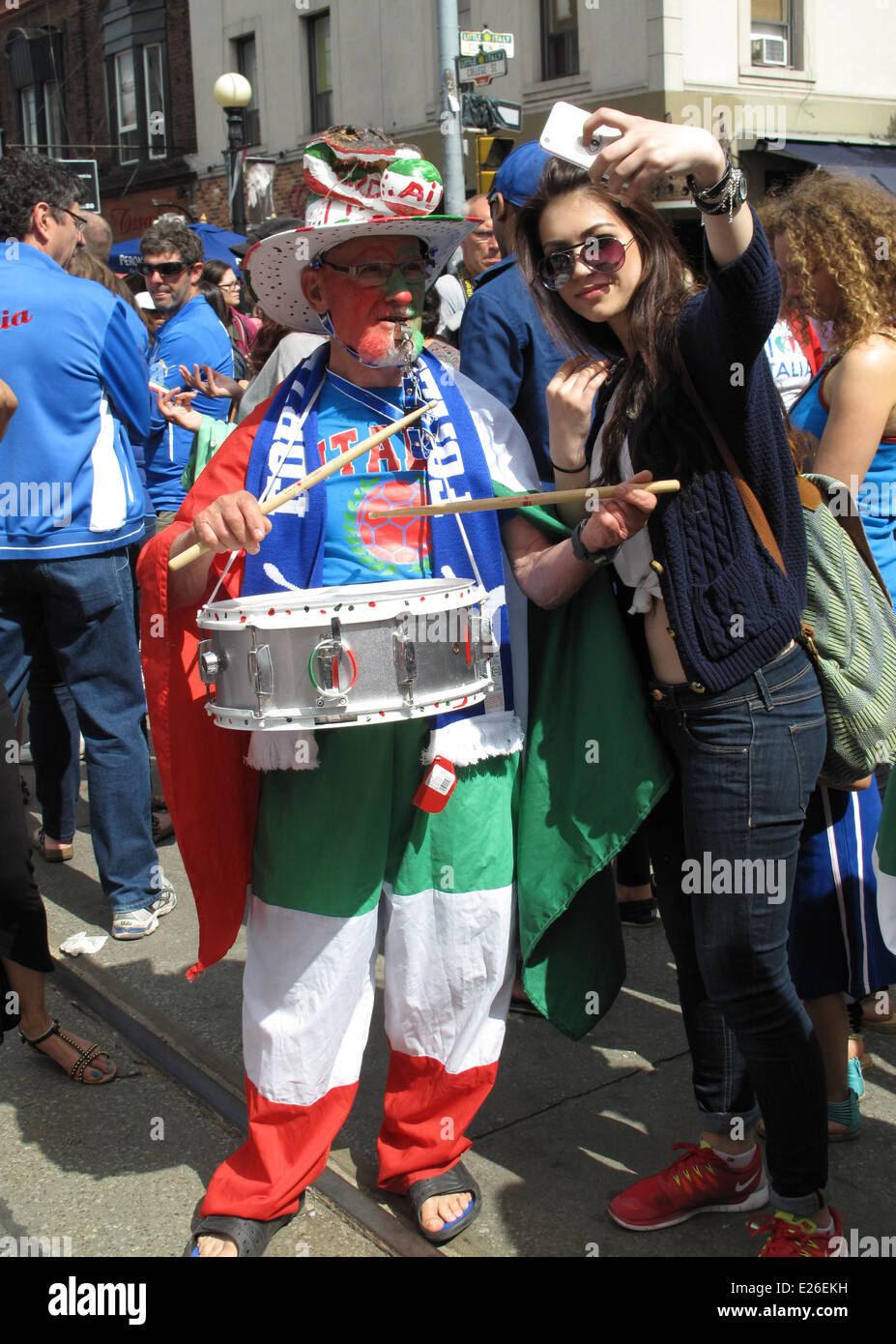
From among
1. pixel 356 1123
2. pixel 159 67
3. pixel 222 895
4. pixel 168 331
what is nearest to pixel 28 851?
pixel 222 895

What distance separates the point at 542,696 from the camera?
8.20 ft

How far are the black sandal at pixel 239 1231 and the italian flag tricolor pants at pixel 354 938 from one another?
22mm

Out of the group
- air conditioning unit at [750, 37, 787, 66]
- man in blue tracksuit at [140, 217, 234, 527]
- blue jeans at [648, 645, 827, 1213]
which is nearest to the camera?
blue jeans at [648, 645, 827, 1213]

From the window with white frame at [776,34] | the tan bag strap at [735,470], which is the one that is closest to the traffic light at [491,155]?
the tan bag strap at [735,470]

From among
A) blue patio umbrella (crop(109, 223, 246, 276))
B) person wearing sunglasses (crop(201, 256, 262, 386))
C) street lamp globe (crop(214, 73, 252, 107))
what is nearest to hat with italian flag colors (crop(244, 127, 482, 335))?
person wearing sunglasses (crop(201, 256, 262, 386))

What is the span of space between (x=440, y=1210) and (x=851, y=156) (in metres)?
14.5

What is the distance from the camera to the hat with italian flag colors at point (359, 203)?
7.73ft

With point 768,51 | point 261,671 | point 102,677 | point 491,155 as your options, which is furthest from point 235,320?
point 768,51

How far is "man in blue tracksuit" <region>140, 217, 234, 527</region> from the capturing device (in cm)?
530

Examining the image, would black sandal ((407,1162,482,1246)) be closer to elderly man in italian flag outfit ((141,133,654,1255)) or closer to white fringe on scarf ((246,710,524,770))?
elderly man in italian flag outfit ((141,133,654,1255))

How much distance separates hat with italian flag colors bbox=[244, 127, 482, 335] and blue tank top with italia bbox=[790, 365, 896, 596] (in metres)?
0.96

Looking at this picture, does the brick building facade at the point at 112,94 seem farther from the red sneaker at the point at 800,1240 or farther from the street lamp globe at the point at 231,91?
the red sneaker at the point at 800,1240

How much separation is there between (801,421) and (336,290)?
1.19m

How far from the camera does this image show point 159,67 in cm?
2089
